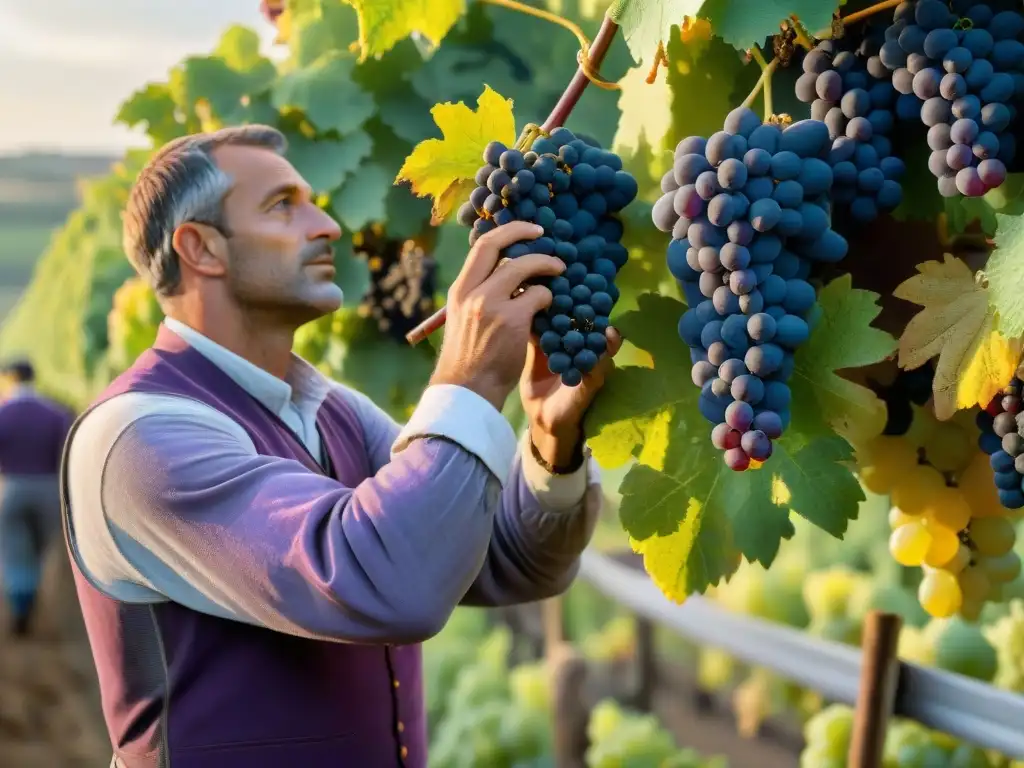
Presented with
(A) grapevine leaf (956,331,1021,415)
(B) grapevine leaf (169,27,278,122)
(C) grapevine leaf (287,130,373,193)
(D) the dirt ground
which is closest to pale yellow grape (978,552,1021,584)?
(A) grapevine leaf (956,331,1021,415)

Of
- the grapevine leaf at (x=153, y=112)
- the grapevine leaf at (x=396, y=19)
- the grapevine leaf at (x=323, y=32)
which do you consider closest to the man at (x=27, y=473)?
the grapevine leaf at (x=153, y=112)

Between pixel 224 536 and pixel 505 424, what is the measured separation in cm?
32

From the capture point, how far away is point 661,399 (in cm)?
114

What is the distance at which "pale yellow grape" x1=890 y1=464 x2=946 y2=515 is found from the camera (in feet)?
4.40

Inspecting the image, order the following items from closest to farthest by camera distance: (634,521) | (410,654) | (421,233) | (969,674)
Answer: (634,521) → (410,654) → (969,674) → (421,233)

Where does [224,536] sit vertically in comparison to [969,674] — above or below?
above

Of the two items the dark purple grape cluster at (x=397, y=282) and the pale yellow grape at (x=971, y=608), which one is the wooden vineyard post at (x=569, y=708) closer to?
the dark purple grape cluster at (x=397, y=282)

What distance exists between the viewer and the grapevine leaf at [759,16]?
0.96 metres

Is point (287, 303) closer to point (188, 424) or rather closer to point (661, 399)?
point (188, 424)

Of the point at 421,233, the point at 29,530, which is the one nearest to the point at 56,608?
the point at 29,530

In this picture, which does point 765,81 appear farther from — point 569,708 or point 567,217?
point 569,708

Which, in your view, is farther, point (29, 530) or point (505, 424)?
point (29, 530)

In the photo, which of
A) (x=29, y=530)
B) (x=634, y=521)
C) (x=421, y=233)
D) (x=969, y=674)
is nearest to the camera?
(x=634, y=521)

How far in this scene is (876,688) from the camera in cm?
184
